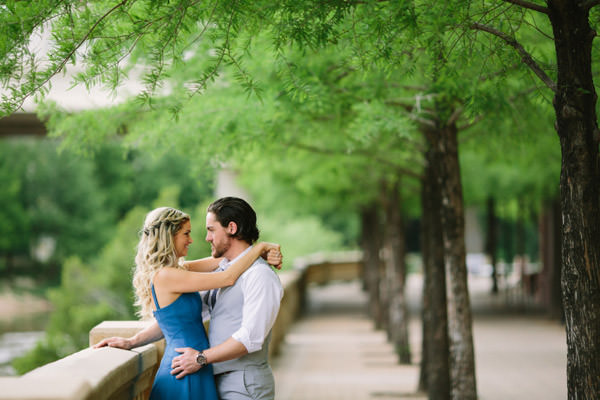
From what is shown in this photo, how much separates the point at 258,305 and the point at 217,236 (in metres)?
0.55

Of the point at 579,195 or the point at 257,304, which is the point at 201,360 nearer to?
the point at 257,304

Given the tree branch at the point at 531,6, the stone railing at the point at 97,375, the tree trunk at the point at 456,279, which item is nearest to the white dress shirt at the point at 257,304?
the stone railing at the point at 97,375

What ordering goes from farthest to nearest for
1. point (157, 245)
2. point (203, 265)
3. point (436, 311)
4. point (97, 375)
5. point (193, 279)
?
1. point (436, 311)
2. point (203, 265)
3. point (157, 245)
4. point (193, 279)
5. point (97, 375)

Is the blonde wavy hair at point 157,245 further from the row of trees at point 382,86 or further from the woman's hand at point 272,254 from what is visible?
the row of trees at point 382,86

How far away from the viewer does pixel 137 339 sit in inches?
185

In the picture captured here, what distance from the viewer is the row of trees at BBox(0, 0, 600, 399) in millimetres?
4539

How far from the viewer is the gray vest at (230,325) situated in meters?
4.28

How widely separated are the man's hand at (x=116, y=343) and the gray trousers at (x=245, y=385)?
2.31 ft

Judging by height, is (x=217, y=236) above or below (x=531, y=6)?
below

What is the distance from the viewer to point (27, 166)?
5028 cm

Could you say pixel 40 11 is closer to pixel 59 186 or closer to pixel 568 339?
pixel 568 339

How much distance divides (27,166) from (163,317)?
162 ft

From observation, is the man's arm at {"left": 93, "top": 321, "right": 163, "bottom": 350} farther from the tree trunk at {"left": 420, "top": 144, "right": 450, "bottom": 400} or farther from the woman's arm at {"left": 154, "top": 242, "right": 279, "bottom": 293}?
the tree trunk at {"left": 420, "top": 144, "right": 450, "bottom": 400}

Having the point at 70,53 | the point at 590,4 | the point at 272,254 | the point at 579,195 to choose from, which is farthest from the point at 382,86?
the point at 70,53
